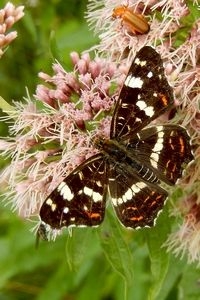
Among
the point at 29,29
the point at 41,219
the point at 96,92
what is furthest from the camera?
the point at 29,29

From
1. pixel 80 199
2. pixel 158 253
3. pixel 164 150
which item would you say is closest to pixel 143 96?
pixel 164 150

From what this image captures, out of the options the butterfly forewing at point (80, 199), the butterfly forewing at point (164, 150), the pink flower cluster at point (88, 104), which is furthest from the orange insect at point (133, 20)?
the butterfly forewing at point (80, 199)

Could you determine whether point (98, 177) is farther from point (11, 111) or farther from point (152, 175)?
point (11, 111)

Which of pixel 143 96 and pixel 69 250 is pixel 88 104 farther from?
pixel 69 250

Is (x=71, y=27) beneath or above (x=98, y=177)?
above

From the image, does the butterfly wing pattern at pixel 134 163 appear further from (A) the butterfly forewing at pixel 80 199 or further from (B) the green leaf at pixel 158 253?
(B) the green leaf at pixel 158 253

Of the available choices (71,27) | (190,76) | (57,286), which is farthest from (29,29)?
(190,76)

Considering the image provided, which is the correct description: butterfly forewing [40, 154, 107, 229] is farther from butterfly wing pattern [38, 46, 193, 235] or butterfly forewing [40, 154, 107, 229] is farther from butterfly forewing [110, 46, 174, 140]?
butterfly forewing [110, 46, 174, 140]

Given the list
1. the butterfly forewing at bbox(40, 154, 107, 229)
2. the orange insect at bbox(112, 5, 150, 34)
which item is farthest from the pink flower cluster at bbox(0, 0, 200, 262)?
the butterfly forewing at bbox(40, 154, 107, 229)
